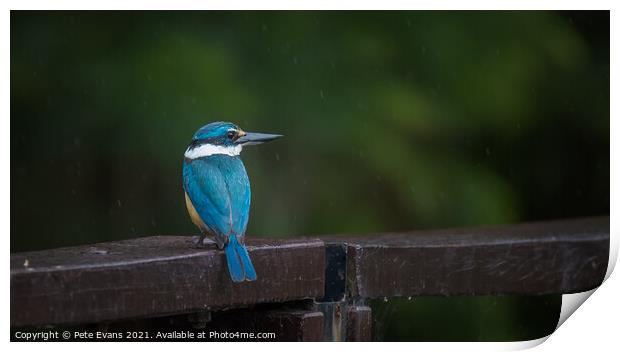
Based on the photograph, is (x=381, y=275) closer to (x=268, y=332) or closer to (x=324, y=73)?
(x=268, y=332)

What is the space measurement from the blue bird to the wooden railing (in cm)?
8

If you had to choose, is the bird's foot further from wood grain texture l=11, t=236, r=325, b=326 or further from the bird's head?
the bird's head

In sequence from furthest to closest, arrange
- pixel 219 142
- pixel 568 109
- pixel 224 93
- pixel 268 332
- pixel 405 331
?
pixel 568 109, pixel 224 93, pixel 405 331, pixel 219 142, pixel 268 332

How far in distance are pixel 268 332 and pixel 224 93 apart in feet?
4.73

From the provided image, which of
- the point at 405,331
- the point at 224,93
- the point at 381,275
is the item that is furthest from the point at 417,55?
the point at 381,275

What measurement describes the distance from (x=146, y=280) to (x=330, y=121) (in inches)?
72.8

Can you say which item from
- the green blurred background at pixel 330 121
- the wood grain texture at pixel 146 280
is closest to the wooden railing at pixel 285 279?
the wood grain texture at pixel 146 280

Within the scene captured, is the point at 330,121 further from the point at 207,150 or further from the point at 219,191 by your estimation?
the point at 219,191

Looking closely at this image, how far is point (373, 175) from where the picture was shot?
4176 mm

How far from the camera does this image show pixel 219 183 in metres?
2.87

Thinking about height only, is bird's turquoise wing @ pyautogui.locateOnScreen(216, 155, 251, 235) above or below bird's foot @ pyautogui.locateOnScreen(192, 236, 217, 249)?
above

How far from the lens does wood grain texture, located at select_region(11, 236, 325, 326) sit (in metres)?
2.16

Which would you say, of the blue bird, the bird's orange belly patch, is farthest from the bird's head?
the bird's orange belly patch

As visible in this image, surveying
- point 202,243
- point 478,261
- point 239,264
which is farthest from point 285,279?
point 478,261
